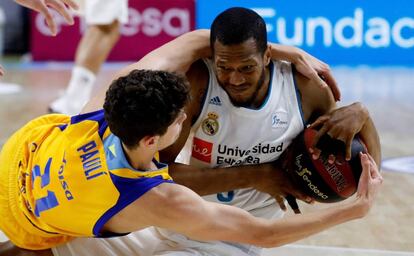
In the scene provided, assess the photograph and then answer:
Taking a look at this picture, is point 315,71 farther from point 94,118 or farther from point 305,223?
point 94,118

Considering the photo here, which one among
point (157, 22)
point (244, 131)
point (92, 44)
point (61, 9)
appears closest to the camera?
point (244, 131)

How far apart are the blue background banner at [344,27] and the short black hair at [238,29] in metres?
5.76

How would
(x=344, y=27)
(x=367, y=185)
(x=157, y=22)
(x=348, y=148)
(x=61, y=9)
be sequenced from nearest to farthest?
(x=367, y=185), (x=348, y=148), (x=61, y=9), (x=344, y=27), (x=157, y=22)

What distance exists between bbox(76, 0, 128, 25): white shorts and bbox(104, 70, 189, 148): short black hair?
356 cm

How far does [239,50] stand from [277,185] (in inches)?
20.7

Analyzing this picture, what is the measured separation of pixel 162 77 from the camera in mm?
2348

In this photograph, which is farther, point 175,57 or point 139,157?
point 175,57

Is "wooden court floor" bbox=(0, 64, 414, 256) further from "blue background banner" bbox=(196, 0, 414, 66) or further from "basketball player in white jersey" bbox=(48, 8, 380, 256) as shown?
"basketball player in white jersey" bbox=(48, 8, 380, 256)

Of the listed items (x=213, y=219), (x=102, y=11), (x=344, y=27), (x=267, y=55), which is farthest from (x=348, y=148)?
(x=344, y=27)

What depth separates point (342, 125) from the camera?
2.86m

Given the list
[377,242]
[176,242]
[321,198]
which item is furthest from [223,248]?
Answer: [377,242]

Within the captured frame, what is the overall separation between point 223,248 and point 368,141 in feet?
2.20

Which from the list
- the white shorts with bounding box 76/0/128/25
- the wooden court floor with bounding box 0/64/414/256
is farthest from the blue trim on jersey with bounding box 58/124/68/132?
the white shorts with bounding box 76/0/128/25

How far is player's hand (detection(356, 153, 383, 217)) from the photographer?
254cm
